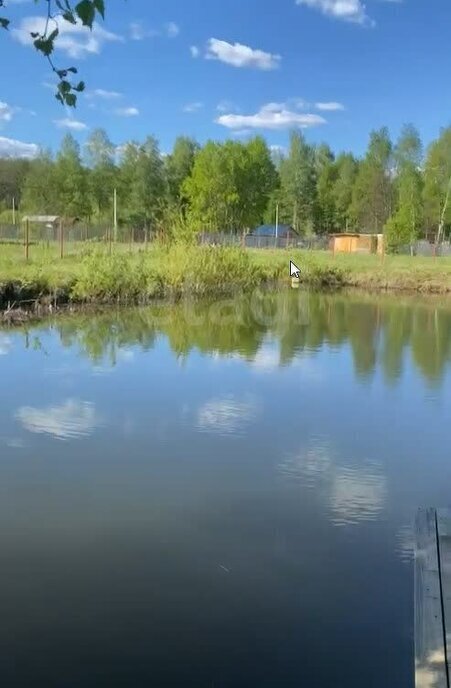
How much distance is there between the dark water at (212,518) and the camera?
318cm

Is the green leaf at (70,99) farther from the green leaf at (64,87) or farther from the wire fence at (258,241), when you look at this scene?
the wire fence at (258,241)

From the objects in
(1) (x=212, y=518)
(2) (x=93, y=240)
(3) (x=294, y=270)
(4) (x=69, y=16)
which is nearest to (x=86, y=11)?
(4) (x=69, y=16)

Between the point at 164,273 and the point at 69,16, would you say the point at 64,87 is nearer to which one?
the point at 69,16

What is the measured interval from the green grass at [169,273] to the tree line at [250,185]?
1373cm

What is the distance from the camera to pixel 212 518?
14.9 feet

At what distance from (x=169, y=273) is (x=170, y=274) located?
0.14 feet

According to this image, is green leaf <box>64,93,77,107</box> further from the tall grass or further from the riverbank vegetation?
the tall grass

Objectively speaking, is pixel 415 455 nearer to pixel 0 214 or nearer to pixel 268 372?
pixel 268 372

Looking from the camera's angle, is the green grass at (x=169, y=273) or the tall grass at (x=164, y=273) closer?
the green grass at (x=169, y=273)

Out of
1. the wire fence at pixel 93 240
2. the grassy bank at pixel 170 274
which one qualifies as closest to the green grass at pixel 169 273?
the grassy bank at pixel 170 274

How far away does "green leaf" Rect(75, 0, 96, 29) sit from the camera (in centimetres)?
179

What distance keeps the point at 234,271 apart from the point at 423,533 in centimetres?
1738

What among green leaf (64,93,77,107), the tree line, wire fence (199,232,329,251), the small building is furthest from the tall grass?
the small building

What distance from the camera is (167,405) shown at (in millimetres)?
7242
